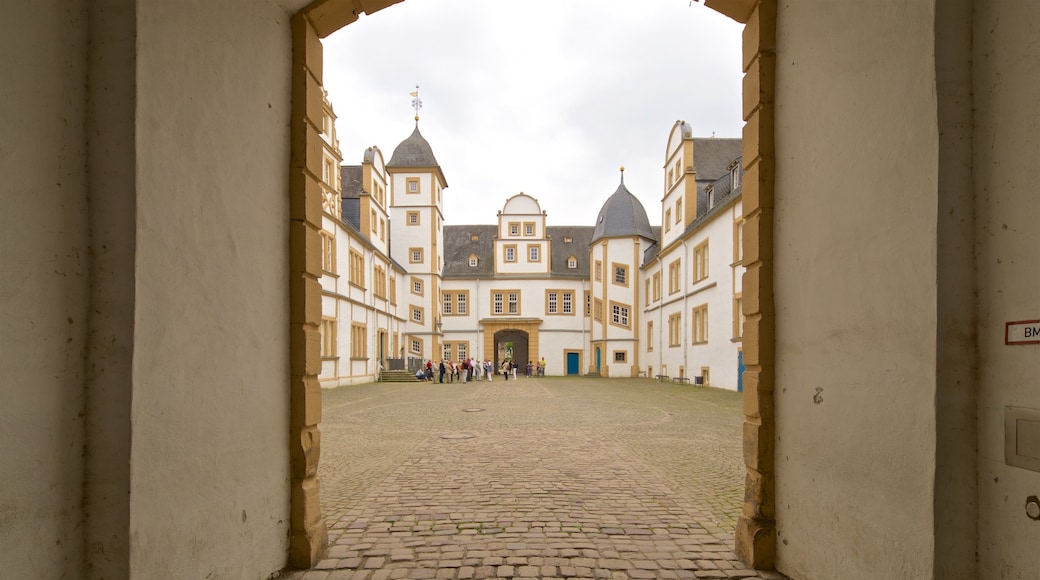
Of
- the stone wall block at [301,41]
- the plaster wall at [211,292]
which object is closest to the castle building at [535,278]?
the stone wall block at [301,41]

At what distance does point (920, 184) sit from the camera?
2658 millimetres

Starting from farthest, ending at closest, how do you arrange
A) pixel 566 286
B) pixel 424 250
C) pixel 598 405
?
pixel 566 286
pixel 424 250
pixel 598 405

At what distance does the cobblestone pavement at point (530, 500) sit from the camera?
4070 millimetres

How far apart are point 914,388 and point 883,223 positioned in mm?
825

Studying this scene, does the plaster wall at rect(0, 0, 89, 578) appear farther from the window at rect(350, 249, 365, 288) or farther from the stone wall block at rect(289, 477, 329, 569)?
the window at rect(350, 249, 365, 288)

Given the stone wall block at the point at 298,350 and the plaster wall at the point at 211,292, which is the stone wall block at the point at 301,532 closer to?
the plaster wall at the point at 211,292

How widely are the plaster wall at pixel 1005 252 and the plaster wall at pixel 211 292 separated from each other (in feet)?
11.8

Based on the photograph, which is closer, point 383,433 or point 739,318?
point 383,433

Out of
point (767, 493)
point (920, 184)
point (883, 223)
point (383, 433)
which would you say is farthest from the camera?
point (383, 433)

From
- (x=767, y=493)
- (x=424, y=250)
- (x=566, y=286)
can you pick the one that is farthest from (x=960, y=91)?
(x=566, y=286)

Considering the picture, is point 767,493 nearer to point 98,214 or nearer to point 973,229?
point 973,229

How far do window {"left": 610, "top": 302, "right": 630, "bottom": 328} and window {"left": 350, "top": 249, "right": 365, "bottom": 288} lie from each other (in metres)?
18.2

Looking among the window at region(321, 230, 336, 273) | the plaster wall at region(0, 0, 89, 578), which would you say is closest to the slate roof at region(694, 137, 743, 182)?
the window at region(321, 230, 336, 273)

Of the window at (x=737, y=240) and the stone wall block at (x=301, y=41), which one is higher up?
the window at (x=737, y=240)
